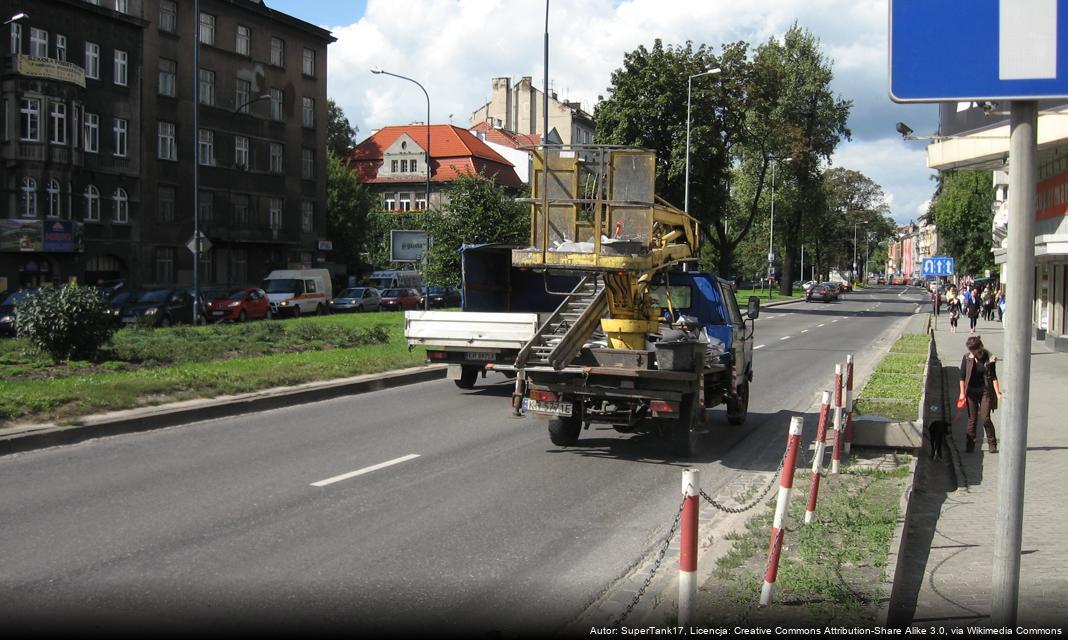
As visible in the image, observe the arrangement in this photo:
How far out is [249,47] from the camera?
52438mm

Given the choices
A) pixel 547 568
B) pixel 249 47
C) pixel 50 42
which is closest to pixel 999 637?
pixel 547 568

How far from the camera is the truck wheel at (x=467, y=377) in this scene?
652 inches

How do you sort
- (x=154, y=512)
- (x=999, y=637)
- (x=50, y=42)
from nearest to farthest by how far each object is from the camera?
(x=999, y=637), (x=154, y=512), (x=50, y=42)


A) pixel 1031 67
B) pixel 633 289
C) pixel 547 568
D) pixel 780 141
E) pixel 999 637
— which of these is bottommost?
pixel 547 568

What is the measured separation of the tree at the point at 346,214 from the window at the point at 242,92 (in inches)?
594

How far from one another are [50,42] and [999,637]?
45190 millimetres

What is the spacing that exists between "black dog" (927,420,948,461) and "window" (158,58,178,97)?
43.2 m

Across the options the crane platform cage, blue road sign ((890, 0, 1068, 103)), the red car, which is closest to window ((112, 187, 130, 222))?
the red car

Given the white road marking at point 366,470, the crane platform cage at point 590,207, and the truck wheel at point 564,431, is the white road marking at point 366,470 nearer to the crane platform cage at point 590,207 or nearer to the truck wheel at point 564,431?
the truck wheel at point 564,431

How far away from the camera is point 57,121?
4106 cm

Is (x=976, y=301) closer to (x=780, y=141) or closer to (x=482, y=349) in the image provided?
(x=780, y=141)

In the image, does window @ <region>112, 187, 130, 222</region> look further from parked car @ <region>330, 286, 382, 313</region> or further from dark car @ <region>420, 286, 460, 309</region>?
dark car @ <region>420, 286, 460, 309</region>

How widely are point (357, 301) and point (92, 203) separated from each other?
12.1 metres

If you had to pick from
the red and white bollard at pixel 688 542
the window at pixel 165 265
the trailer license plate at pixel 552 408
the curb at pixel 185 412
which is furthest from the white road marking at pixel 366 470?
the window at pixel 165 265
